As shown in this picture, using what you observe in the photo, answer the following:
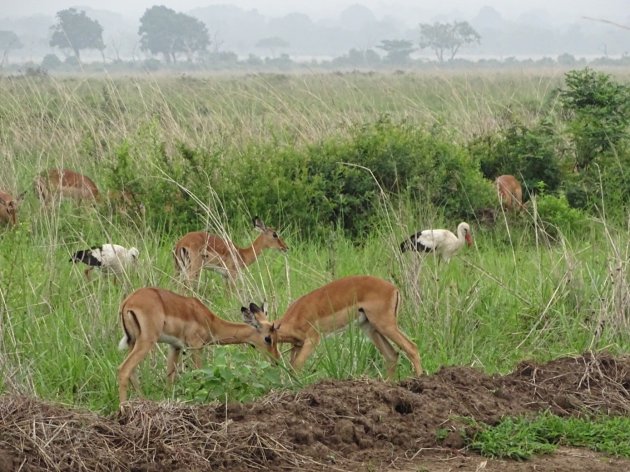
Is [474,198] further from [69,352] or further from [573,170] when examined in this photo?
[69,352]

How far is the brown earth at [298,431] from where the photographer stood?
15.8 ft

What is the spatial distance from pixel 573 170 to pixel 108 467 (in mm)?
8750

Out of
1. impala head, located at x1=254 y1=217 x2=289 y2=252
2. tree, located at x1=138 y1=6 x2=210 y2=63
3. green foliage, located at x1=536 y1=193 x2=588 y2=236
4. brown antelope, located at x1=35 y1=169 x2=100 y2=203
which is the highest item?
brown antelope, located at x1=35 y1=169 x2=100 y2=203

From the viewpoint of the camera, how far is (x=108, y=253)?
8031 mm

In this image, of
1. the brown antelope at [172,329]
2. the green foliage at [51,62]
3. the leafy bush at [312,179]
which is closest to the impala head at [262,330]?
the brown antelope at [172,329]

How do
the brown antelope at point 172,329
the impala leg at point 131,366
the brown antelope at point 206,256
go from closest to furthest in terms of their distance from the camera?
the impala leg at point 131,366 < the brown antelope at point 172,329 < the brown antelope at point 206,256

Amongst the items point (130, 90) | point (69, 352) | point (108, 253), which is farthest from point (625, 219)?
point (130, 90)

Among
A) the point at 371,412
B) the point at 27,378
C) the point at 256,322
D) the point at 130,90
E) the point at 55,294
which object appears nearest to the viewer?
the point at 371,412

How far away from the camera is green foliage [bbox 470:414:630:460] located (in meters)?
5.19

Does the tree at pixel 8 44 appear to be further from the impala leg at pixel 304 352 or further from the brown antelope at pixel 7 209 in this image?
the impala leg at pixel 304 352

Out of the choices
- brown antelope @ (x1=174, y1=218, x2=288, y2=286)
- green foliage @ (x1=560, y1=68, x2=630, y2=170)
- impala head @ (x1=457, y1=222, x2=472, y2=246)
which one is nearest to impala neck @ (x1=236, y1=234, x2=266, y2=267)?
brown antelope @ (x1=174, y1=218, x2=288, y2=286)

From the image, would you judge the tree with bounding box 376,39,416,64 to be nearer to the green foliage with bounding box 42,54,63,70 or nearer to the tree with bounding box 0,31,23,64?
the tree with bounding box 0,31,23,64

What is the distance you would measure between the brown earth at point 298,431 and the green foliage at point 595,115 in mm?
6828

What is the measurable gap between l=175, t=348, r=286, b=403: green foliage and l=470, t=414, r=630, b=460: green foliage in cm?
110
